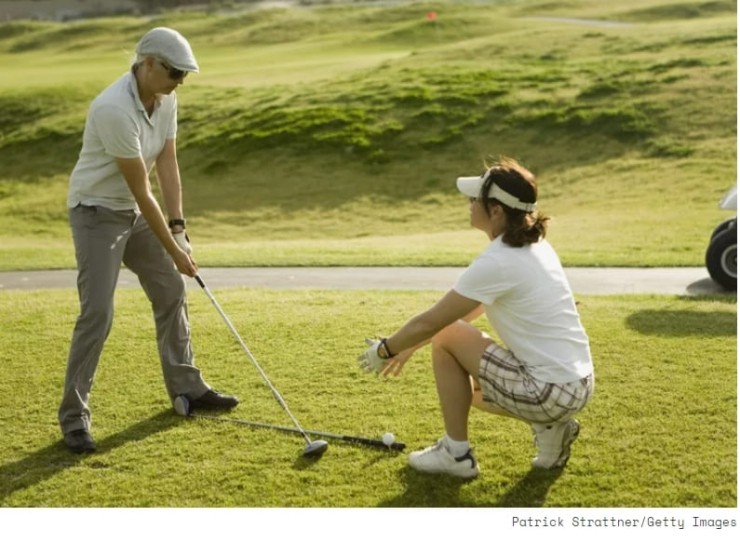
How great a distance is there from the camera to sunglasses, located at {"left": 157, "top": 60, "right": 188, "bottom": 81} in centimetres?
593

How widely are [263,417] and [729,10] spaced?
146 ft

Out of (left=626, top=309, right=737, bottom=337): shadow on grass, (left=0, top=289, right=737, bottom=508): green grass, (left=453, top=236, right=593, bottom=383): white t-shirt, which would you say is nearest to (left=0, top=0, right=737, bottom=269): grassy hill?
(left=626, top=309, right=737, bottom=337): shadow on grass

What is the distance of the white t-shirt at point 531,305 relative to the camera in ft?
17.0

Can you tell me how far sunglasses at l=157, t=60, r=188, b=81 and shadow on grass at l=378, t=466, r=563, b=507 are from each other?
247 centimetres

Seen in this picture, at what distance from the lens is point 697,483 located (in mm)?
5512

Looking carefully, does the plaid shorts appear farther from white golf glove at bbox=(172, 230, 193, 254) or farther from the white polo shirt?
the white polo shirt

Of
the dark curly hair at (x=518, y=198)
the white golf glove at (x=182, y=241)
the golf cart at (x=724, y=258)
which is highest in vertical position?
the dark curly hair at (x=518, y=198)

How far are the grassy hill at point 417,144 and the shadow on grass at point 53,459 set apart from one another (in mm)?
7691

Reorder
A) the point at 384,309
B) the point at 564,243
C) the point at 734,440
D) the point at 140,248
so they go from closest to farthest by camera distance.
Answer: the point at 734,440 → the point at 140,248 → the point at 384,309 → the point at 564,243

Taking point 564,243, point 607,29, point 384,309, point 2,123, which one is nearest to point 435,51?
point 607,29

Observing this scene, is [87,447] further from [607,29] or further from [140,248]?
[607,29]

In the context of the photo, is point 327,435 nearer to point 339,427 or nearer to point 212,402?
point 339,427

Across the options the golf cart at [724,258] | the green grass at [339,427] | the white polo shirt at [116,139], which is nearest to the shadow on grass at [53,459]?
the green grass at [339,427]

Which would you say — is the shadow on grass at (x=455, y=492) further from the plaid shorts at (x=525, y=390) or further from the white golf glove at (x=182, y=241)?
the white golf glove at (x=182, y=241)
